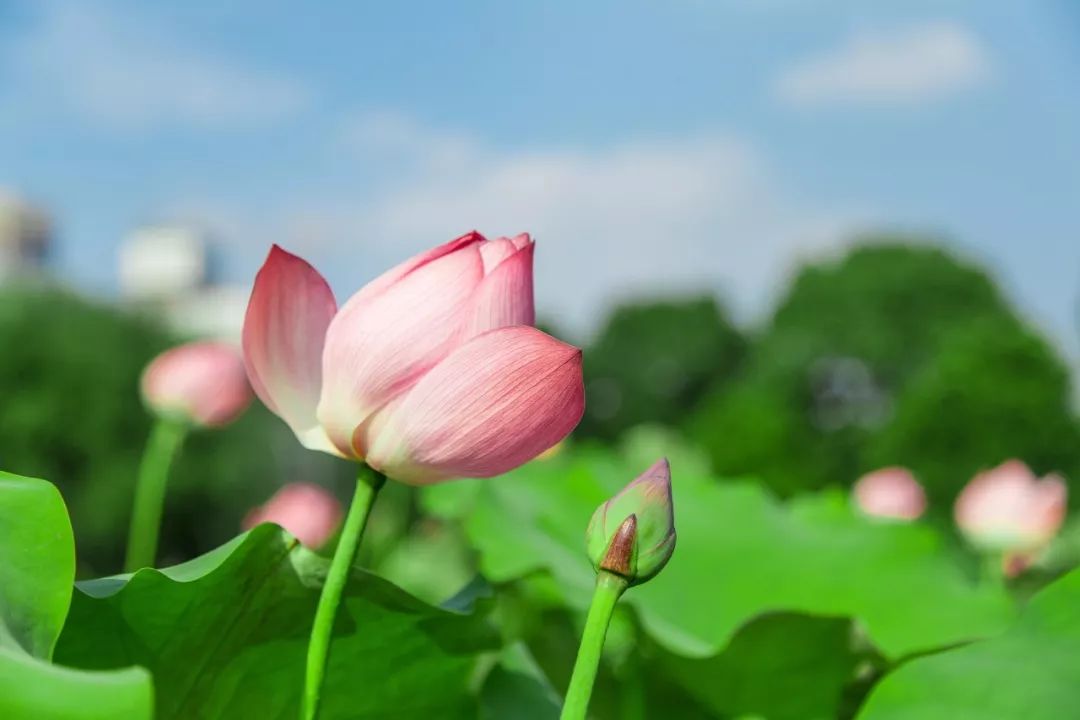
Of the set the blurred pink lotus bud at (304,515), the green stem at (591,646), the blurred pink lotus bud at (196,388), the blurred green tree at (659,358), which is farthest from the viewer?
the blurred green tree at (659,358)

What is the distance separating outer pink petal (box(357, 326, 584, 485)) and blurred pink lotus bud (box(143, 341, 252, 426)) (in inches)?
46.8

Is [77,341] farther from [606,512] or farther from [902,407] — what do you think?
[606,512]

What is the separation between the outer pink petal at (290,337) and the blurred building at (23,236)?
2324 centimetres

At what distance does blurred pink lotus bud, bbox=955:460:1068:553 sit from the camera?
1.30 meters

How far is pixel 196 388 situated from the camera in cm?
151

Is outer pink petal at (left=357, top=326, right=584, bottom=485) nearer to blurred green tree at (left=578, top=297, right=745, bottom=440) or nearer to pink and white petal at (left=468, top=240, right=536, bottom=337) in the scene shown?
pink and white petal at (left=468, top=240, right=536, bottom=337)

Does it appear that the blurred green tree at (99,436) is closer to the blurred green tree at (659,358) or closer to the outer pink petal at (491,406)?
the blurred green tree at (659,358)

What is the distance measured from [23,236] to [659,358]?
44.0ft

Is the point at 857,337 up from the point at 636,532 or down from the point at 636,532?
down

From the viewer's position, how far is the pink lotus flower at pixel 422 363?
1.11 ft

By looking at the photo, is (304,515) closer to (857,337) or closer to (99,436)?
(99,436)

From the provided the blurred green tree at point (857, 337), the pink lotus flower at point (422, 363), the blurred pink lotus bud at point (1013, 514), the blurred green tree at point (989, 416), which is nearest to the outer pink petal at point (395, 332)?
the pink lotus flower at point (422, 363)

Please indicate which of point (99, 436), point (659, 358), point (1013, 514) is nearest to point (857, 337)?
point (659, 358)

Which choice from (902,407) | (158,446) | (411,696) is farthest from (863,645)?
(902,407)
